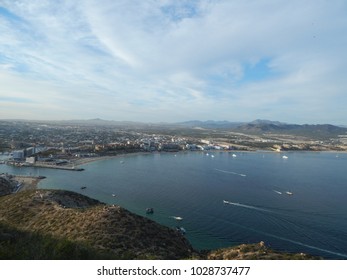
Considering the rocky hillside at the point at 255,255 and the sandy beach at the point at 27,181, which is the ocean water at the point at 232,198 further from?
the rocky hillside at the point at 255,255

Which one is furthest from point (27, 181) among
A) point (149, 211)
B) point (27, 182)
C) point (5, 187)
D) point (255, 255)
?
point (255, 255)

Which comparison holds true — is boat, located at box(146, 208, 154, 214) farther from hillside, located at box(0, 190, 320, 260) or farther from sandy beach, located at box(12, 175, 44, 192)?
sandy beach, located at box(12, 175, 44, 192)

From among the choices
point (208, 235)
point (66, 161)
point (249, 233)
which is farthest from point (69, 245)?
point (66, 161)

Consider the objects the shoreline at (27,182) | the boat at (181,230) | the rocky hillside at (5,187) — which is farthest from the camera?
the shoreline at (27,182)

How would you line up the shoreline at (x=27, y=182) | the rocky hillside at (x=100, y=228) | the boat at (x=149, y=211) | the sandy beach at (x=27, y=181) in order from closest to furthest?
the rocky hillside at (x=100, y=228) < the boat at (x=149, y=211) < the shoreline at (x=27, y=182) < the sandy beach at (x=27, y=181)

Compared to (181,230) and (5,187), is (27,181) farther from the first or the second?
(181,230)

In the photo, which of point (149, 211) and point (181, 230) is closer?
point (181, 230)

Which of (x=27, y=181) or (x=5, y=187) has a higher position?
(x=5, y=187)

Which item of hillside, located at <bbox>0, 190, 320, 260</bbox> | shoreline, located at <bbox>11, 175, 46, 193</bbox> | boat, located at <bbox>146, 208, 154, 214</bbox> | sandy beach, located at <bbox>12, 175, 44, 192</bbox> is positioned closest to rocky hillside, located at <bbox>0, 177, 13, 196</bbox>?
shoreline, located at <bbox>11, 175, 46, 193</bbox>

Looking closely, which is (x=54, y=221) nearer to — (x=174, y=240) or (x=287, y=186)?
(x=174, y=240)

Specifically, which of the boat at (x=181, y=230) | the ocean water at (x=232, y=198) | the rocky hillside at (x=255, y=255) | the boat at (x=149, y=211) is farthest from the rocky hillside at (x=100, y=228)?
the boat at (x=149, y=211)

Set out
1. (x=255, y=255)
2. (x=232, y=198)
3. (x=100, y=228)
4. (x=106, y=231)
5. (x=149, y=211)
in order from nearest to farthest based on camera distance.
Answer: (x=255, y=255), (x=106, y=231), (x=100, y=228), (x=149, y=211), (x=232, y=198)
